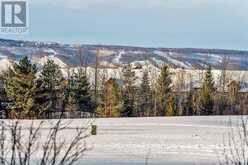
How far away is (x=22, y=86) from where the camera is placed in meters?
50.4

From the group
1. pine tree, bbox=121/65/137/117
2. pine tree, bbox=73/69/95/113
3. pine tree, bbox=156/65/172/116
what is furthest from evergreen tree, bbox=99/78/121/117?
pine tree, bbox=156/65/172/116

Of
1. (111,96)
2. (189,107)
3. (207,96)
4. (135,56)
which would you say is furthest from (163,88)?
(135,56)

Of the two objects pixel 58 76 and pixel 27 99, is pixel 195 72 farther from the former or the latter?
pixel 27 99

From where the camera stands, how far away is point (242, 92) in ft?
253

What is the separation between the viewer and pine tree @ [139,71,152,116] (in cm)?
6384

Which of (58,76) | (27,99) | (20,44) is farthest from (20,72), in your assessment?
(20,44)

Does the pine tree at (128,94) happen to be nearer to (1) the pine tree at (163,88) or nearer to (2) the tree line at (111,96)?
(2) the tree line at (111,96)

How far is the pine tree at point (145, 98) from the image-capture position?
63.8 m

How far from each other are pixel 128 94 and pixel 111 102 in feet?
16.3

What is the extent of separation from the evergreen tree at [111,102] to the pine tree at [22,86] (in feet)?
29.2

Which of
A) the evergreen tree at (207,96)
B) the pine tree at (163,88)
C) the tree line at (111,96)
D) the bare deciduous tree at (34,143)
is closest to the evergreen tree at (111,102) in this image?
the tree line at (111,96)

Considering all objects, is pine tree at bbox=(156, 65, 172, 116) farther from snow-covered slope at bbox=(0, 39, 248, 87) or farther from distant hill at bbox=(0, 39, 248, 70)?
distant hill at bbox=(0, 39, 248, 70)

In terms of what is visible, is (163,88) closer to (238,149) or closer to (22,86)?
(22,86)

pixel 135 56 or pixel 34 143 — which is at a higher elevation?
pixel 135 56
